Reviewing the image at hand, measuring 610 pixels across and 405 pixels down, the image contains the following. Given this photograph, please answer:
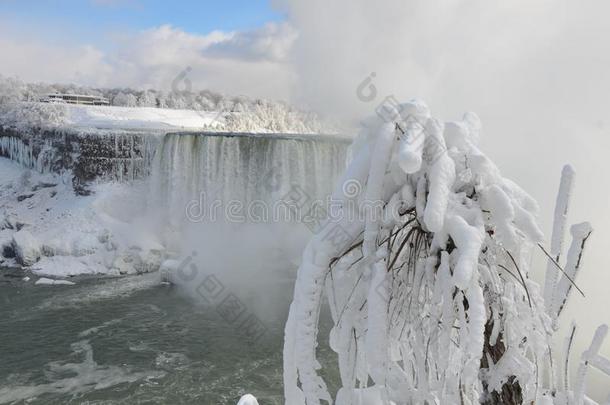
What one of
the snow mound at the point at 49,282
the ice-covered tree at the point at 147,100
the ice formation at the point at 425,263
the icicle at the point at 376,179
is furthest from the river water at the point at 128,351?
the ice-covered tree at the point at 147,100

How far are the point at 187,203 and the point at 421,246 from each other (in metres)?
20.0

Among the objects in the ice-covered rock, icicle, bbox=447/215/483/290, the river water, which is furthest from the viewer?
the ice-covered rock

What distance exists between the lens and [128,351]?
11.6 meters

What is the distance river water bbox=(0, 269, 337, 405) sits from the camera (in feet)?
31.8

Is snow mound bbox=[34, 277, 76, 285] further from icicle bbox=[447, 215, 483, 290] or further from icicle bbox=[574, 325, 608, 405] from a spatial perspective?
icicle bbox=[447, 215, 483, 290]

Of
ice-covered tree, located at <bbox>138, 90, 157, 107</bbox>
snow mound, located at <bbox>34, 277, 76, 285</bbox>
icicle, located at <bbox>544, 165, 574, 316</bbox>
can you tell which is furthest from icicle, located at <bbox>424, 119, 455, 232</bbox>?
ice-covered tree, located at <bbox>138, 90, 157, 107</bbox>

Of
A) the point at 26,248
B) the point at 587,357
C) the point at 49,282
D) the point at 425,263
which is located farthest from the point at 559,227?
the point at 26,248

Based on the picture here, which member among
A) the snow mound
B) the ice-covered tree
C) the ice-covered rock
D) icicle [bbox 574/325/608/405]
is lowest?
the snow mound

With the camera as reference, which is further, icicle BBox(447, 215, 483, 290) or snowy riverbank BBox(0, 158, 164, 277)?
snowy riverbank BBox(0, 158, 164, 277)

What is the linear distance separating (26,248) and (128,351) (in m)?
9.83

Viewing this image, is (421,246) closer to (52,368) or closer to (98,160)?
(52,368)

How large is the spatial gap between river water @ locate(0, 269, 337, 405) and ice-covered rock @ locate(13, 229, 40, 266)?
2720mm

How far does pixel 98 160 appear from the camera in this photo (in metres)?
22.1

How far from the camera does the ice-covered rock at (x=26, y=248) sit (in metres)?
Result: 18.6
